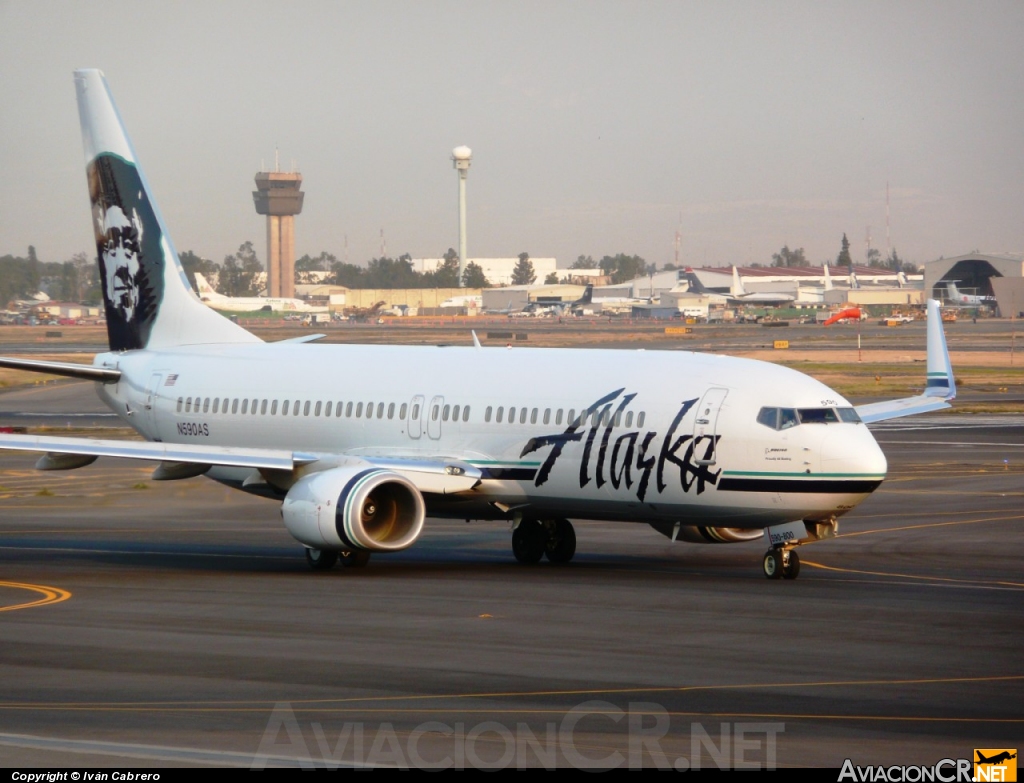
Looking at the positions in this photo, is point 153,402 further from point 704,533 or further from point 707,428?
point 707,428

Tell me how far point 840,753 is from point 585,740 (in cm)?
265

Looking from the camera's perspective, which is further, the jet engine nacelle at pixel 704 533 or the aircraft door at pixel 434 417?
the aircraft door at pixel 434 417

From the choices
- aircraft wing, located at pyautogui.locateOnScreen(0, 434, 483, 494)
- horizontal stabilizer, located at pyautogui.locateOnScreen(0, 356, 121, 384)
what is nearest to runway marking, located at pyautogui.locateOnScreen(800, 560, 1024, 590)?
aircraft wing, located at pyautogui.locateOnScreen(0, 434, 483, 494)

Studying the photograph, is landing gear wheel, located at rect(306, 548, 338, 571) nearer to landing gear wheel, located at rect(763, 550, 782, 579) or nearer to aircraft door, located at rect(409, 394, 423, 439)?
aircraft door, located at rect(409, 394, 423, 439)

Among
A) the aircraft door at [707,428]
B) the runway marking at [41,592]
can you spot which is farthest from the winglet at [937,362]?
the runway marking at [41,592]

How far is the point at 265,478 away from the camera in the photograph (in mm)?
33406

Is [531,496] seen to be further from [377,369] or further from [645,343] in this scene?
[645,343]

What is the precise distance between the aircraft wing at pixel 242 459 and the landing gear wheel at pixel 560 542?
244cm

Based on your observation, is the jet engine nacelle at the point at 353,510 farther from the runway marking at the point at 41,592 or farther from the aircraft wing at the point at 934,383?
the aircraft wing at the point at 934,383

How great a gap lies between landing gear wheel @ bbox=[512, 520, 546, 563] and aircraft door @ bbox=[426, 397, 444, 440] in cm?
275

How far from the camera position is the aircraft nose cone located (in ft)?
93.1

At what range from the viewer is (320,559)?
105 feet

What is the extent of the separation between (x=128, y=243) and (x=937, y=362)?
68.5 feet

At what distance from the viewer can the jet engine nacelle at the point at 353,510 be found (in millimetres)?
30266
